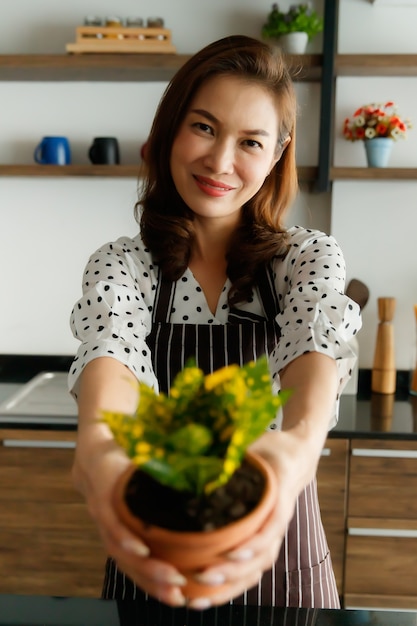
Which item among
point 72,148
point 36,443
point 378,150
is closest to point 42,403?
point 36,443

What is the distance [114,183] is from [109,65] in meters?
0.44

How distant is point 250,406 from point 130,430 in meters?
0.09

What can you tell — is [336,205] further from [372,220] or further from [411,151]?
[411,151]

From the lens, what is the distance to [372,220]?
2344 millimetres

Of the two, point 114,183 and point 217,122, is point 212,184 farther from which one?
point 114,183

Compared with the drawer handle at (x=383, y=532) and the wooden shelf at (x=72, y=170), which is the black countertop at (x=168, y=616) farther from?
the wooden shelf at (x=72, y=170)

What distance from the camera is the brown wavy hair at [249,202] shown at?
1.13m

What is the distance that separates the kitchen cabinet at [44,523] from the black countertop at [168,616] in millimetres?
1029

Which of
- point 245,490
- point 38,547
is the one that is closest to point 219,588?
point 245,490

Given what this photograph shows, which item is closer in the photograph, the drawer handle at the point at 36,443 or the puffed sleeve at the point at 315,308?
the puffed sleeve at the point at 315,308

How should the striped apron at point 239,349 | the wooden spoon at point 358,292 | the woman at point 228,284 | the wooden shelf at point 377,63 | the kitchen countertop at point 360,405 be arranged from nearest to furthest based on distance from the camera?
the woman at point 228,284, the striped apron at point 239,349, the kitchen countertop at point 360,405, the wooden shelf at point 377,63, the wooden spoon at point 358,292

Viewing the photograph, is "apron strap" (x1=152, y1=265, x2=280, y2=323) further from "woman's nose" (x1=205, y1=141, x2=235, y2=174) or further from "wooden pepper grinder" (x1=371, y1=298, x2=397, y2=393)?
"wooden pepper grinder" (x1=371, y1=298, x2=397, y2=393)

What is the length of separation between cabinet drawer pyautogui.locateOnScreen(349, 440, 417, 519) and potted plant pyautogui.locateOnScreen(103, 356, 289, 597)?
1451mm

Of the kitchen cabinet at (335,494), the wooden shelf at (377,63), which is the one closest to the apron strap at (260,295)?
the kitchen cabinet at (335,494)
